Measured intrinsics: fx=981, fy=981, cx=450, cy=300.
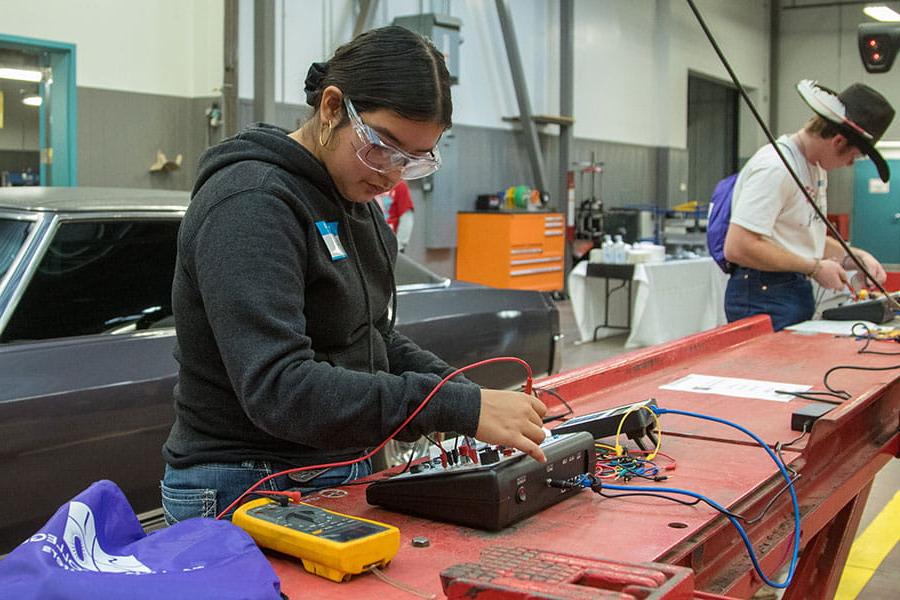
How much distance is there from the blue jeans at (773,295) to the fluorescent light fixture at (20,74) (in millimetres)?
6138

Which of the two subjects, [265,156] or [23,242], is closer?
[265,156]

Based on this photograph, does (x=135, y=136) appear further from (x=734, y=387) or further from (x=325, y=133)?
(x=325, y=133)

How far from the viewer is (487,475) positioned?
4.63ft

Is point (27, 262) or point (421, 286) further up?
point (27, 262)

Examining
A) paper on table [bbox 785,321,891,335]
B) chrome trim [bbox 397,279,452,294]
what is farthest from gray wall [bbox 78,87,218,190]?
paper on table [bbox 785,321,891,335]

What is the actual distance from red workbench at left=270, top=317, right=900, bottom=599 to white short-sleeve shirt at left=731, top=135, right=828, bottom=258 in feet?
1.22

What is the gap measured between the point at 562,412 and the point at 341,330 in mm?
811

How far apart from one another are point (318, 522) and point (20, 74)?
301 inches

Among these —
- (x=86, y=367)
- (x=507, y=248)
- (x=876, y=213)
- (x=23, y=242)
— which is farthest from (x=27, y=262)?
(x=876, y=213)

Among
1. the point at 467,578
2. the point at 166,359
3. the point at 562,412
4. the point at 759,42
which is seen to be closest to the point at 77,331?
the point at 166,359

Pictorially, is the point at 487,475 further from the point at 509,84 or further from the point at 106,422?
the point at 509,84

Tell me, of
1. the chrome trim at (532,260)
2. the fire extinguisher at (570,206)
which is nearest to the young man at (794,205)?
the chrome trim at (532,260)

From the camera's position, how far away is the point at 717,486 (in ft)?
5.53

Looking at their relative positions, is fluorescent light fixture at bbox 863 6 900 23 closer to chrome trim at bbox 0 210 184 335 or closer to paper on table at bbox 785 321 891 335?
paper on table at bbox 785 321 891 335
